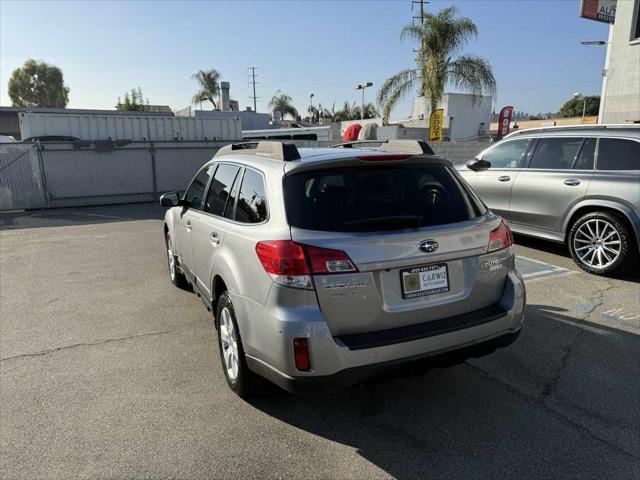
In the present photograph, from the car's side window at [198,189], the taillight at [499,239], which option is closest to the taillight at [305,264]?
the taillight at [499,239]

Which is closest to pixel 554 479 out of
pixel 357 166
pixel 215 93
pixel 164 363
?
pixel 357 166

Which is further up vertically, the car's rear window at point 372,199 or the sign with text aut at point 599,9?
the sign with text aut at point 599,9

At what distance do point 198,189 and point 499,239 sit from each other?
2878 mm

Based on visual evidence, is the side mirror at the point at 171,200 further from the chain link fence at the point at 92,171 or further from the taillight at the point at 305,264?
the chain link fence at the point at 92,171

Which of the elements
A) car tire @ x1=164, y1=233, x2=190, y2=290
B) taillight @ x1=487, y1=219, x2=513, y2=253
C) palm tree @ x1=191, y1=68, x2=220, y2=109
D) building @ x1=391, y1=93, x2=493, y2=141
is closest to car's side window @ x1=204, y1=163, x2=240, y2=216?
car tire @ x1=164, y1=233, x2=190, y2=290

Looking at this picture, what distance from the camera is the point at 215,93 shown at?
56.5 metres

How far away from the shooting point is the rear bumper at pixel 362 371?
8.38ft

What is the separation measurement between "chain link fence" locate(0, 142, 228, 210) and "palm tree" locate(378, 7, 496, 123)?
12.4 metres

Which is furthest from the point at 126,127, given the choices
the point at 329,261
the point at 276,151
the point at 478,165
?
the point at 329,261

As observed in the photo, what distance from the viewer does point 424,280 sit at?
2754 millimetres

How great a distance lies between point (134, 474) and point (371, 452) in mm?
1357

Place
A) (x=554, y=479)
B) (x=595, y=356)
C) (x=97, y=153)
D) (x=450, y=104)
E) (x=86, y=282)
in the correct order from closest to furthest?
(x=554, y=479) → (x=595, y=356) → (x=86, y=282) → (x=97, y=153) → (x=450, y=104)

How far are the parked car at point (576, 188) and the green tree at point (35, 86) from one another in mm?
74664

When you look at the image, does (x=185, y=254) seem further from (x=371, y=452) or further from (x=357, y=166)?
(x=371, y=452)
